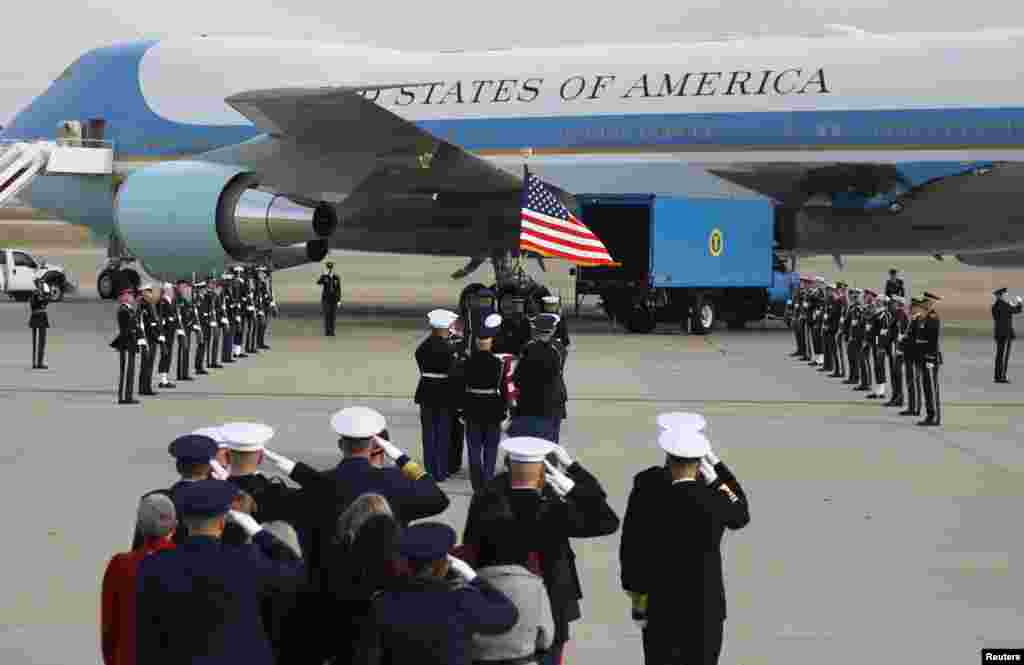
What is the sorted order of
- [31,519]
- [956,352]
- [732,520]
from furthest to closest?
[956,352] → [31,519] → [732,520]

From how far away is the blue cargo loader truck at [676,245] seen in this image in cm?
2862

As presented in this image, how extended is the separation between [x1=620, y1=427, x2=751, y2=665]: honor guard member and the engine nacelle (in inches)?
1068

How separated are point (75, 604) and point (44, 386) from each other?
38.5 ft

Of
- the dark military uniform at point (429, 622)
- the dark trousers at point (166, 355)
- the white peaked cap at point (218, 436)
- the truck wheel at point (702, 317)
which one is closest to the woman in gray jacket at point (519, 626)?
the dark military uniform at point (429, 622)

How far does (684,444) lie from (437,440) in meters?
6.84

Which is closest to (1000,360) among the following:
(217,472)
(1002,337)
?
(1002,337)

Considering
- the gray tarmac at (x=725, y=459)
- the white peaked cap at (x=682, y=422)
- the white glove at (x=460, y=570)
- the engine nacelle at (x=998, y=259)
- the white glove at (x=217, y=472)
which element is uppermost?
the engine nacelle at (x=998, y=259)

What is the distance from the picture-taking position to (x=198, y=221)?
27.6m

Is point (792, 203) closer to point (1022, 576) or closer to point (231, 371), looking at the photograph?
point (231, 371)

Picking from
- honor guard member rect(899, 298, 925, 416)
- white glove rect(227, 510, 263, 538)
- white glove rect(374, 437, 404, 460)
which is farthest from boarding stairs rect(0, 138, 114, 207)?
white glove rect(227, 510, 263, 538)

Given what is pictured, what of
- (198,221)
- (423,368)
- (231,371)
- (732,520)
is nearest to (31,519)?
(423,368)

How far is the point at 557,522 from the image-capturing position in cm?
729

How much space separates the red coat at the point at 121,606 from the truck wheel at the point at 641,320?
23.7m

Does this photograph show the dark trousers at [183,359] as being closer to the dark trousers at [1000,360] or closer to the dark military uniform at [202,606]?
the dark trousers at [1000,360]
